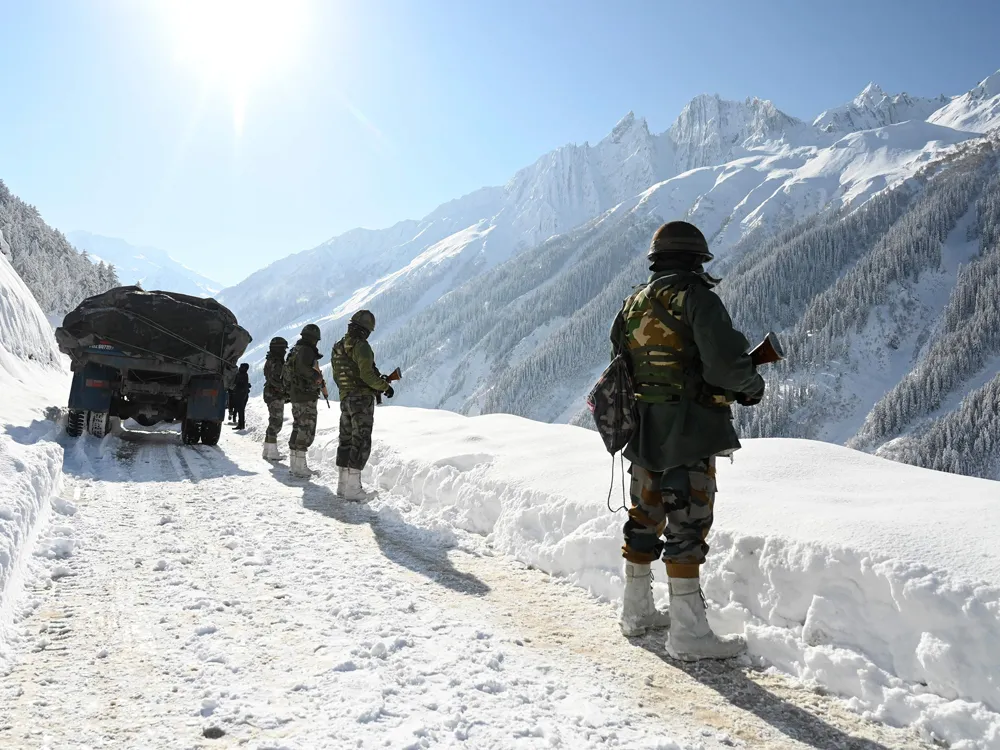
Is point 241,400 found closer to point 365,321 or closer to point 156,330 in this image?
point 156,330

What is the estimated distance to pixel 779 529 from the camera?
3365 mm

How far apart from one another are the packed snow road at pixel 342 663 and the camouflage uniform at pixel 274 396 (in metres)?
5.40

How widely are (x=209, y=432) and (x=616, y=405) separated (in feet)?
31.8

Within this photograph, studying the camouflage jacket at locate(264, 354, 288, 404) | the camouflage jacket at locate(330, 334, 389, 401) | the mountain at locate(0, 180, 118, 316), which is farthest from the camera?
the mountain at locate(0, 180, 118, 316)

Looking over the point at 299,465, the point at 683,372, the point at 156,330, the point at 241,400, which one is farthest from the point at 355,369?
the point at 241,400

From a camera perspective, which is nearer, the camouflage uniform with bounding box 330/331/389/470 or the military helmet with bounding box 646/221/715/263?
the military helmet with bounding box 646/221/715/263

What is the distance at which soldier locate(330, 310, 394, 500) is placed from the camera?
6.94 m

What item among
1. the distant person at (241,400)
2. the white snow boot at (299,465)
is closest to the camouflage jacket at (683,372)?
the white snow boot at (299,465)

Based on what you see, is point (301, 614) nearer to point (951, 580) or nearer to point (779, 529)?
point (779, 529)

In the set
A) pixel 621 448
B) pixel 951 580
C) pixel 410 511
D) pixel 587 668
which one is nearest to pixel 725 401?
pixel 621 448

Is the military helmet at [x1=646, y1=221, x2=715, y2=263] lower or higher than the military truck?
higher

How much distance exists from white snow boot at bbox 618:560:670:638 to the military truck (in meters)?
9.43

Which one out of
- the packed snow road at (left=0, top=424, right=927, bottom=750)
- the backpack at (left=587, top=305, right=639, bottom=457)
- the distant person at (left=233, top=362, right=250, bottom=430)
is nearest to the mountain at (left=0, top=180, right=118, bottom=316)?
the distant person at (left=233, top=362, right=250, bottom=430)

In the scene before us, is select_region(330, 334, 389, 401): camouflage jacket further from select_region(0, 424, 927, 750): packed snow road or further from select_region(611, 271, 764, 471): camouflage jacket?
select_region(611, 271, 764, 471): camouflage jacket
